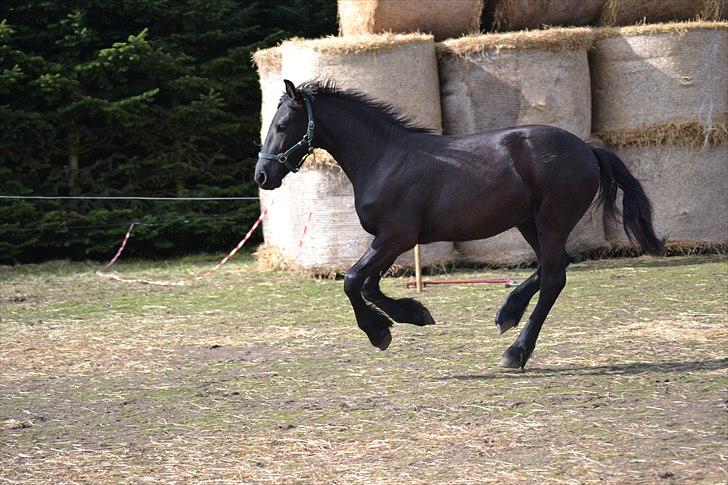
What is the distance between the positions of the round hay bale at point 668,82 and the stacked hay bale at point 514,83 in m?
0.42

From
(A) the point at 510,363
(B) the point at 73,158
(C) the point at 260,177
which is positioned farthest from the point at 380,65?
(B) the point at 73,158

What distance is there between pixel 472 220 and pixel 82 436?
263 centimetres

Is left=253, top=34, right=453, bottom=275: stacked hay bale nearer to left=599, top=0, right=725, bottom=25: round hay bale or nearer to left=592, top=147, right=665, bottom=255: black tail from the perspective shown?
left=599, top=0, right=725, bottom=25: round hay bale

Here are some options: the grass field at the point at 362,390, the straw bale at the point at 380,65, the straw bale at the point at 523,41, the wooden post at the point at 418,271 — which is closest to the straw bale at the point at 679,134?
the straw bale at the point at 523,41

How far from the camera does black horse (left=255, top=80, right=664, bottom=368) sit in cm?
654

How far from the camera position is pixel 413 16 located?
10.9m

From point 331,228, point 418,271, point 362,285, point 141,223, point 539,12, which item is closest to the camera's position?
point 362,285

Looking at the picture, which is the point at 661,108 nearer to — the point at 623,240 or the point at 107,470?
the point at 623,240

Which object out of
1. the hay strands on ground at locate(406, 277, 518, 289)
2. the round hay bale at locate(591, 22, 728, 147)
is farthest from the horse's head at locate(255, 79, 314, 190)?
the round hay bale at locate(591, 22, 728, 147)

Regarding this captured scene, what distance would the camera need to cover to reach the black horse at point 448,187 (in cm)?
654

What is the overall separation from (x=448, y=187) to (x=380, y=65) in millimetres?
4009

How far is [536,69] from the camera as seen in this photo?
1059cm

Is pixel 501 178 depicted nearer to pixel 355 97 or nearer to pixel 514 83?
pixel 355 97

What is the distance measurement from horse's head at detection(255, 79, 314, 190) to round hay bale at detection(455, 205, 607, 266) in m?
4.27
